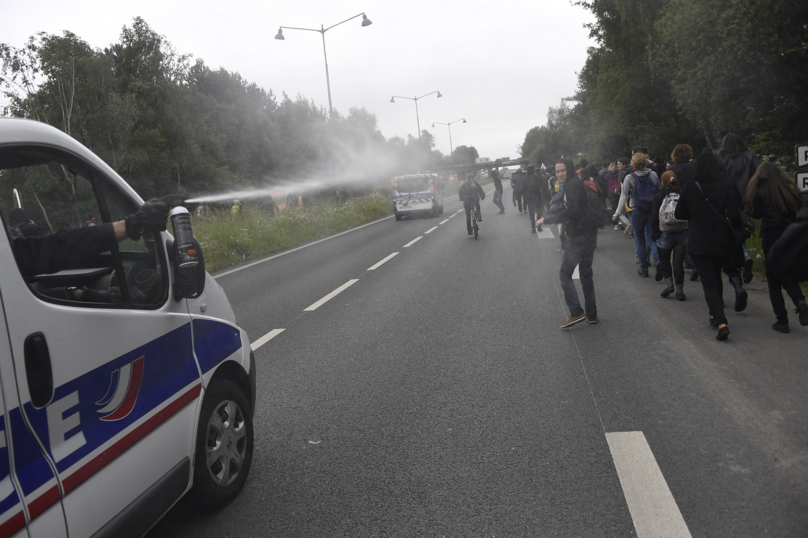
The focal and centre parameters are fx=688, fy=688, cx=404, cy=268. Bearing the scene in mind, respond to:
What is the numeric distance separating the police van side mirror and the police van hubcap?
2.14ft

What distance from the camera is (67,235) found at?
2562 mm

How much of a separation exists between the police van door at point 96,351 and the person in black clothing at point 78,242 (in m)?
0.01

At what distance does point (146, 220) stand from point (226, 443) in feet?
4.38

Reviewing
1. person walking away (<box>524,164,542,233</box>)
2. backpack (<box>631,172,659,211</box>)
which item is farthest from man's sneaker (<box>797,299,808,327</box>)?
person walking away (<box>524,164,542,233</box>)

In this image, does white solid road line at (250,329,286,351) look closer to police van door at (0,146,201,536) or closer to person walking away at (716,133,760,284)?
police van door at (0,146,201,536)

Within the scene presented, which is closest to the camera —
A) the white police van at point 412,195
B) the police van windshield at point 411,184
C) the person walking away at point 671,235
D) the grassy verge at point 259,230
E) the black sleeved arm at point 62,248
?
the black sleeved arm at point 62,248

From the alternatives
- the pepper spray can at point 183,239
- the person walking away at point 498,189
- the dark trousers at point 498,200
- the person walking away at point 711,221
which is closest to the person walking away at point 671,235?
the person walking away at point 711,221

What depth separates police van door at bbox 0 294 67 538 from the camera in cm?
202

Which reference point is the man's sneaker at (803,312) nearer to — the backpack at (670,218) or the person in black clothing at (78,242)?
the backpack at (670,218)

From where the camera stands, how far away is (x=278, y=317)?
8641 millimetres

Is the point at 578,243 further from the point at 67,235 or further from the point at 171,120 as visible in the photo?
the point at 171,120

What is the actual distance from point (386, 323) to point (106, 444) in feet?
18.0

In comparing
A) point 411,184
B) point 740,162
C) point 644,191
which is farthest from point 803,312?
point 411,184

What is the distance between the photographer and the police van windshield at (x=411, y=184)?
28.8 m
